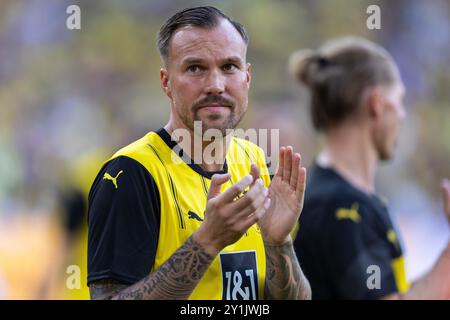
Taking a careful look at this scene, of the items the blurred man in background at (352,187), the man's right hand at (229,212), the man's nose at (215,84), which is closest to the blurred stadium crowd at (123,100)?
the blurred man in background at (352,187)

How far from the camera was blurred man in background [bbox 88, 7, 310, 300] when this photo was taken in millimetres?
2533

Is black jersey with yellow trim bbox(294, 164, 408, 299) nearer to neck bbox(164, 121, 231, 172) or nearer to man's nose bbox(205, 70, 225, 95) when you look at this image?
neck bbox(164, 121, 231, 172)

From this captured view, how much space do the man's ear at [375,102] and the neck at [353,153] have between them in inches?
4.1

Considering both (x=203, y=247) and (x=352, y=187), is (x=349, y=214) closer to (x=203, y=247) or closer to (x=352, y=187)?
(x=352, y=187)

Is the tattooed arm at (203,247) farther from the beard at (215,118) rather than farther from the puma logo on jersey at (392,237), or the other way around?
the puma logo on jersey at (392,237)

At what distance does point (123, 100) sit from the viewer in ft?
29.0

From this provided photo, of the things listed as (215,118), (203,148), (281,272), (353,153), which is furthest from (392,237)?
(215,118)

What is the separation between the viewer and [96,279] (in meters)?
2.57

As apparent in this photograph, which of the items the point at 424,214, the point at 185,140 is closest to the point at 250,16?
the point at 424,214

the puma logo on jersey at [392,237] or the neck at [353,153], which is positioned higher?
the neck at [353,153]

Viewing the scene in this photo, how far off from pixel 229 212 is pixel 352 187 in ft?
5.80

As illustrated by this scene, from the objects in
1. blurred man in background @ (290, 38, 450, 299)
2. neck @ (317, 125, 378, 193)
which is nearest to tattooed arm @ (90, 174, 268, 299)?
blurred man in background @ (290, 38, 450, 299)

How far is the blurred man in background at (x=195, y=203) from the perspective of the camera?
253 cm
